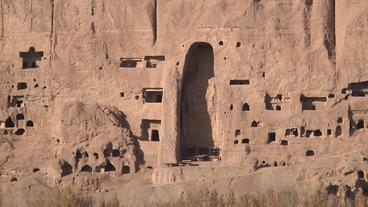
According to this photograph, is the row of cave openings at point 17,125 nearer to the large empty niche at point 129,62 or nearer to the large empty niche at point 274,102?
the large empty niche at point 129,62

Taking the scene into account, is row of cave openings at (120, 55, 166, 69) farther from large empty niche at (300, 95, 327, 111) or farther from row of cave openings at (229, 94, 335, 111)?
large empty niche at (300, 95, 327, 111)

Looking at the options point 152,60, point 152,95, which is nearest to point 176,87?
point 152,95

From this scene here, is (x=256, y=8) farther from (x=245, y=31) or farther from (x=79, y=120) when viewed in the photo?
(x=79, y=120)

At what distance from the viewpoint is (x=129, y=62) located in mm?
47781

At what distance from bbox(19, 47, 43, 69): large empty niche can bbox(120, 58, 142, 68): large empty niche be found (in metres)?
3.49

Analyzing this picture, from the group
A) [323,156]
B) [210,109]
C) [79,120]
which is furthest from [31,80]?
[323,156]

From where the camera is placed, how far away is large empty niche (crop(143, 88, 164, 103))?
155ft

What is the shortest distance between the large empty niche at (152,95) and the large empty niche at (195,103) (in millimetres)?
941

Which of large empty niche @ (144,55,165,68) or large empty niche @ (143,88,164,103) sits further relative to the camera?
large empty niche @ (144,55,165,68)

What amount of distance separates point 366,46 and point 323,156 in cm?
472

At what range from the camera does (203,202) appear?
3775cm

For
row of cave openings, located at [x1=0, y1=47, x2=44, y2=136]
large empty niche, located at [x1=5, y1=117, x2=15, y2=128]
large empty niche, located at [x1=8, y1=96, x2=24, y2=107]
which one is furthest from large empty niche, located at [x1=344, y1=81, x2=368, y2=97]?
large empty niche, located at [x1=5, y1=117, x2=15, y2=128]

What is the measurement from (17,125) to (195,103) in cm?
724

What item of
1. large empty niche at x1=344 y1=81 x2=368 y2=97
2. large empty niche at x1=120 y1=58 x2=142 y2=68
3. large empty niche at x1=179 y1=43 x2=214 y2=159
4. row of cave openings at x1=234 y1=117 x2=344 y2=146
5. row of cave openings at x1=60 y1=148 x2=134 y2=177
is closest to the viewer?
row of cave openings at x1=234 y1=117 x2=344 y2=146
